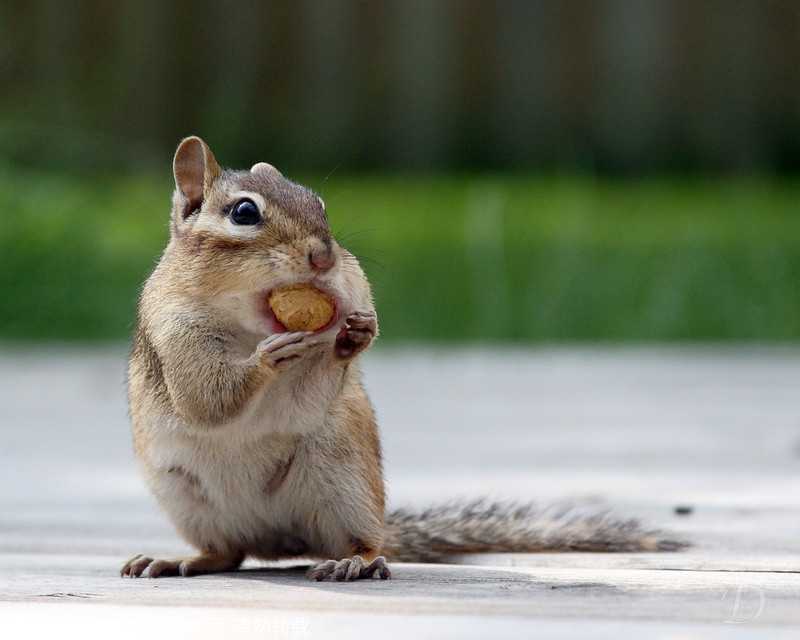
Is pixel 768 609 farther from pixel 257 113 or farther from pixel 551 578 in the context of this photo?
pixel 257 113

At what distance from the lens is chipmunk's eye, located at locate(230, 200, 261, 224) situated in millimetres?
1976

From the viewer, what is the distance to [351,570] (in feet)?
5.94

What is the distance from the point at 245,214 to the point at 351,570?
494 millimetres

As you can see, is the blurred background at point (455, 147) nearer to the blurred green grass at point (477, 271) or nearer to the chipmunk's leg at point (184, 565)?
the blurred green grass at point (477, 271)

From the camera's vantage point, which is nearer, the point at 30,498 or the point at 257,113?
the point at 30,498

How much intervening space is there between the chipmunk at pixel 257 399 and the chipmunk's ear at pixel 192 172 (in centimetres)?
6

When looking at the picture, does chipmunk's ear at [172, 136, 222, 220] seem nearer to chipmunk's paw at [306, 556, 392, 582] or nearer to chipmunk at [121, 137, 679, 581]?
chipmunk at [121, 137, 679, 581]

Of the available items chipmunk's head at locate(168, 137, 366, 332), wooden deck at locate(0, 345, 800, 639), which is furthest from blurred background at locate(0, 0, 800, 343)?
chipmunk's head at locate(168, 137, 366, 332)

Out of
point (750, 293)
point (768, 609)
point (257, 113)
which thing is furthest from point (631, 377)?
point (257, 113)

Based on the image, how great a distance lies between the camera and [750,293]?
637 cm

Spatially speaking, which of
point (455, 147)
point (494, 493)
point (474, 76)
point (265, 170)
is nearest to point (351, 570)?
point (265, 170)

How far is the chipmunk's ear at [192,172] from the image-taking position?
2.18m

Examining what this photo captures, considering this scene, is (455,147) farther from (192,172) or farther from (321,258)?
(321,258)

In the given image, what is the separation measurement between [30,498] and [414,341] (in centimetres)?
322
